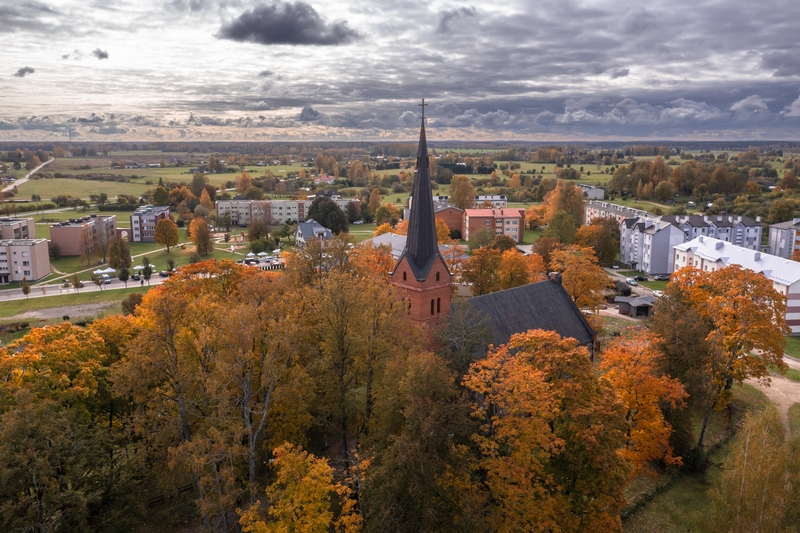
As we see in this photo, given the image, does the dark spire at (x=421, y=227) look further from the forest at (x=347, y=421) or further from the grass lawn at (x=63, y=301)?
the grass lawn at (x=63, y=301)

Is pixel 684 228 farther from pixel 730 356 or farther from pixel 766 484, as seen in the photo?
pixel 766 484

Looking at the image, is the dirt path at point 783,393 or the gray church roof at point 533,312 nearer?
the gray church roof at point 533,312

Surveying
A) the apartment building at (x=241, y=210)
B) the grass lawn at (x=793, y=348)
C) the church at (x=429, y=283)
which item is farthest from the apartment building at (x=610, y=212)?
the apartment building at (x=241, y=210)

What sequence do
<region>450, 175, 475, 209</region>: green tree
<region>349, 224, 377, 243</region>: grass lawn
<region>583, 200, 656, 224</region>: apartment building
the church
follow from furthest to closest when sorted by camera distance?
<region>450, 175, 475, 209</region>: green tree
<region>349, 224, 377, 243</region>: grass lawn
<region>583, 200, 656, 224</region>: apartment building
the church

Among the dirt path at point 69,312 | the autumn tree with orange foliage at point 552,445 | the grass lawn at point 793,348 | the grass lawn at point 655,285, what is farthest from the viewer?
the grass lawn at point 655,285

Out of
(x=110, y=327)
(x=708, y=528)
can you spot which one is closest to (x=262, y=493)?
(x=110, y=327)

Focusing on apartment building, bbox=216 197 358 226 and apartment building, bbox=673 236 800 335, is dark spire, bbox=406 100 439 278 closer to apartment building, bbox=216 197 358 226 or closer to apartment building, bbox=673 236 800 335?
apartment building, bbox=673 236 800 335

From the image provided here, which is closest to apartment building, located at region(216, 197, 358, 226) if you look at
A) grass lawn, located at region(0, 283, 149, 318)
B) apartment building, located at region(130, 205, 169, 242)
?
apartment building, located at region(130, 205, 169, 242)
